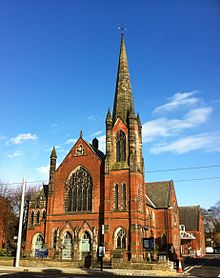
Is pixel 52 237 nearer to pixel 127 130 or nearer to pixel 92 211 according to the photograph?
pixel 92 211

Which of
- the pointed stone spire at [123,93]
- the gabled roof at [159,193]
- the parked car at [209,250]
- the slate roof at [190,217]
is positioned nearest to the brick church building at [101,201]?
the pointed stone spire at [123,93]

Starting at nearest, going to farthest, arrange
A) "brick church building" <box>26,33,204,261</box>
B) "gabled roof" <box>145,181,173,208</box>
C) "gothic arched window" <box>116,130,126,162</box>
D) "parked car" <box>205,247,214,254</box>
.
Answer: "brick church building" <box>26,33,204,261</box>
"gothic arched window" <box>116,130,126,162</box>
"gabled roof" <box>145,181,173,208</box>
"parked car" <box>205,247,214,254</box>

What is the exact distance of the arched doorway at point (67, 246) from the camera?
40438 millimetres

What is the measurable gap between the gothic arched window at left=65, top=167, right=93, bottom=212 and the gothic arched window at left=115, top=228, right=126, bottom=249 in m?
5.18

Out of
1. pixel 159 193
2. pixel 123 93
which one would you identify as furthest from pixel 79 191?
pixel 159 193

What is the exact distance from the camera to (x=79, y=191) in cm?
4297

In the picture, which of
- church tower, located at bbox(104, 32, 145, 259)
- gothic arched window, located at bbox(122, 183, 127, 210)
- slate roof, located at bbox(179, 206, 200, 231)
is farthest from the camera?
slate roof, located at bbox(179, 206, 200, 231)

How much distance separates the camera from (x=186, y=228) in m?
75.2

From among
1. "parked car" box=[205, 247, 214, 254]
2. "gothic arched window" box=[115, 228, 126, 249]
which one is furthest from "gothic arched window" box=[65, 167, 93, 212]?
"parked car" box=[205, 247, 214, 254]

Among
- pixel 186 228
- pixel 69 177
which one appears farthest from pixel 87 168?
pixel 186 228

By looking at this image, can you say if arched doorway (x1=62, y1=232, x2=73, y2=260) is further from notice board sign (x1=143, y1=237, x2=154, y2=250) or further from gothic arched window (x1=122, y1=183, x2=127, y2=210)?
notice board sign (x1=143, y1=237, x2=154, y2=250)

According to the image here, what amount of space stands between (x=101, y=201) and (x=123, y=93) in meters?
17.0

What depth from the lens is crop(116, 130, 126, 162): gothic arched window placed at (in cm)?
4225

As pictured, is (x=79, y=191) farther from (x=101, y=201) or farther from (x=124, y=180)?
(x=124, y=180)
